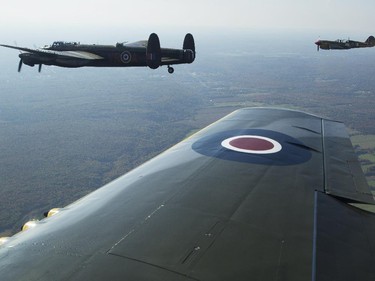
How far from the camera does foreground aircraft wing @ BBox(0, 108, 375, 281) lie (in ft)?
13.0

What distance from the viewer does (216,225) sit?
16.0ft

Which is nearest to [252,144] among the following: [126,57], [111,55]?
[126,57]

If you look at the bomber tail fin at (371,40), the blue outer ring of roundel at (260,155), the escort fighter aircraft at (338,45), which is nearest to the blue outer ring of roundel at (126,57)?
the blue outer ring of roundel at (260,155)

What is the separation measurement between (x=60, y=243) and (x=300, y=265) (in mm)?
3013

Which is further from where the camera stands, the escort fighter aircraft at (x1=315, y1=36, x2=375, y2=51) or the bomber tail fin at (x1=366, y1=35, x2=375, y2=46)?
the bomber tail fin at (x1=366, y1=35, x2=375, y2=46)

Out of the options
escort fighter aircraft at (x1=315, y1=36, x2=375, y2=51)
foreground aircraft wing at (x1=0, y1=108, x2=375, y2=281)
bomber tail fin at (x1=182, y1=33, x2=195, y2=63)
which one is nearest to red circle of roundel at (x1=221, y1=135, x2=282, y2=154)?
foreground aircraft wing at (x1=0, y1=108, x2=375, y2=281)

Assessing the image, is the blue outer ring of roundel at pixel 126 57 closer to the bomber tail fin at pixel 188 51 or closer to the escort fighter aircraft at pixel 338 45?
the bomber tail fin at pixel 188 51

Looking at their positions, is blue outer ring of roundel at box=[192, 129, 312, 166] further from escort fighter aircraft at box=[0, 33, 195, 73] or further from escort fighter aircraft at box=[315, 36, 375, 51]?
escort fighter aircraft at box=[315, 36, 375, 51]

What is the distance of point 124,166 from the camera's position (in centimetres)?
17375

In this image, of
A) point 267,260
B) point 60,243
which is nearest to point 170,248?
point 267,260

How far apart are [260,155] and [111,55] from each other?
16.3m

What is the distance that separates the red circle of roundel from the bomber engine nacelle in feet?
33.8

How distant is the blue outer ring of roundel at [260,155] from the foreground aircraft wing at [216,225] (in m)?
0.05

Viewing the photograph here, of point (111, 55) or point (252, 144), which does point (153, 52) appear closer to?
point (111, 55)
